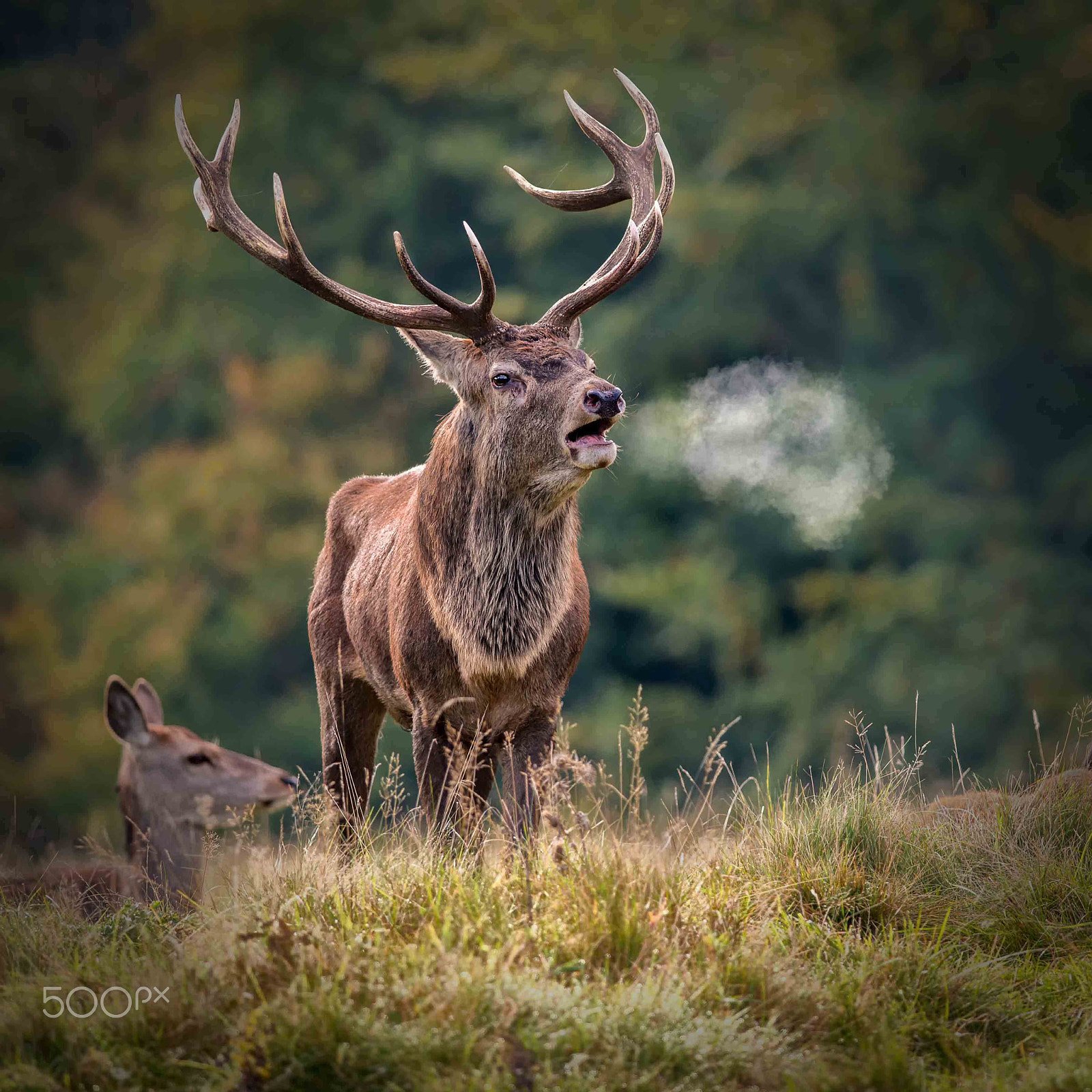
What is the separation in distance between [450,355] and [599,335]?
10395mm

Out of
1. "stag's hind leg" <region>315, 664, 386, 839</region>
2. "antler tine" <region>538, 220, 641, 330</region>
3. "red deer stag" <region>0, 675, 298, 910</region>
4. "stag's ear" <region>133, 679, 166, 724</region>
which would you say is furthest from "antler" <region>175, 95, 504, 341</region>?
"stag's ear" <region>133, 679, 166, 724</region>

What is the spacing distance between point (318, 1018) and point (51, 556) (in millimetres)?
14436

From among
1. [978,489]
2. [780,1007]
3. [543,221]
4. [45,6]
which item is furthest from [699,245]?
[780,1007]

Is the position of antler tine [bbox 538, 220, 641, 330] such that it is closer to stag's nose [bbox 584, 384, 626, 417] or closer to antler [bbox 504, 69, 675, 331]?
antler [bbox 504, 69, 675, 331]

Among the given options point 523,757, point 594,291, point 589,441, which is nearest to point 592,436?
point 589,441

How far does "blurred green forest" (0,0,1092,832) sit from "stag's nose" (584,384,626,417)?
8.01 metres

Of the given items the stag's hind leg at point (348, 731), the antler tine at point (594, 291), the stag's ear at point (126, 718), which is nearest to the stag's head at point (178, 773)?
the stag's ear at point (126, 718)

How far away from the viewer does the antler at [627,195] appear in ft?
15.7

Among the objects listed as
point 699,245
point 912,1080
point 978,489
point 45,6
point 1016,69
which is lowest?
point 912,1080

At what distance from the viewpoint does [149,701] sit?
22.2 ft

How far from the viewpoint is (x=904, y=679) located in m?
12.8

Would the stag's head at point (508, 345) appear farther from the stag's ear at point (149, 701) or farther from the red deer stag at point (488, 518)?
the stag's ear at point (149, 701)

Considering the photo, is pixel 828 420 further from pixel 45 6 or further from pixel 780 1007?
pixel 45 6

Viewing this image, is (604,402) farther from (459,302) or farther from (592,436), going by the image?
(459,302)
